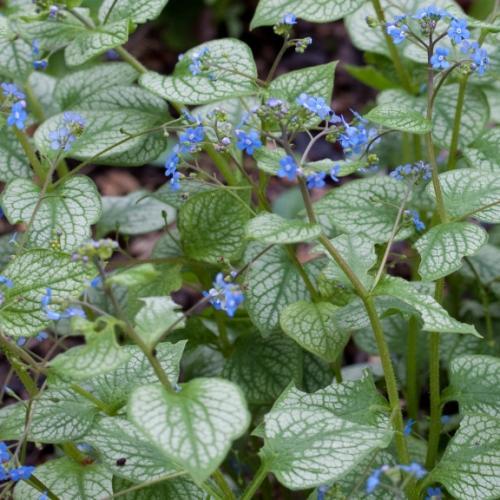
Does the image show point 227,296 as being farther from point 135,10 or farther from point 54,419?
point 135,10

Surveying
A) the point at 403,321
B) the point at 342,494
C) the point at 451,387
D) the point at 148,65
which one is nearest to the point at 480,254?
the point at 403,321

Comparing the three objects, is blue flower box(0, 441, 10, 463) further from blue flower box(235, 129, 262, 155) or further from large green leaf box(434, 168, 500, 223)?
large green leaf box(434, 168, 500, 223)

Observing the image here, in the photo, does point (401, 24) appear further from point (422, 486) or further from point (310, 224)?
point (422, 486)

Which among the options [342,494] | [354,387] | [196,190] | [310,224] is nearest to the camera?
[310,224]

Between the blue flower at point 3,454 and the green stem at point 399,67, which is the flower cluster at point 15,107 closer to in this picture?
the blue flower at point 3,454

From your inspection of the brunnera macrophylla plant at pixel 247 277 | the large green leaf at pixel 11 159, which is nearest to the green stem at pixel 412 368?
the brunnera macrophylla plant at pixel 247 277

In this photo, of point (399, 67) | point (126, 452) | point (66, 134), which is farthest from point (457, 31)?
point (126, 452)

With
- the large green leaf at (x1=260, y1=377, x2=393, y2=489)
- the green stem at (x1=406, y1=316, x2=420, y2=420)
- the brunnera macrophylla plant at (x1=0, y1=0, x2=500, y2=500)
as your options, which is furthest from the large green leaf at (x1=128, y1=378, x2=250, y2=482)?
the green stem at (x1=406, y1=316, x2=420, y2=420)
